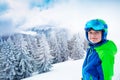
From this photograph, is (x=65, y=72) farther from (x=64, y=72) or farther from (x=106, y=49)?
(x=106, y=49)

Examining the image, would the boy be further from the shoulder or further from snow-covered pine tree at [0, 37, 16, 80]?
snow-covered pine tree at [0, 37, 16, 80]

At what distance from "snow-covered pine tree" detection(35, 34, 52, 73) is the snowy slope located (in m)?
0.09

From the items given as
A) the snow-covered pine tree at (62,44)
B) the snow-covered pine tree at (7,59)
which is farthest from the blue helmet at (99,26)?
the snow-covered pine tree at (62,44)

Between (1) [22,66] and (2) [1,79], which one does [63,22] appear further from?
(2) [1,79]

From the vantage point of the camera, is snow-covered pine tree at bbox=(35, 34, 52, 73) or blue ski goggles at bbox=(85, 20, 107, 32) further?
snow-covered pine tree at bbox=(35, 34, 52, 73)

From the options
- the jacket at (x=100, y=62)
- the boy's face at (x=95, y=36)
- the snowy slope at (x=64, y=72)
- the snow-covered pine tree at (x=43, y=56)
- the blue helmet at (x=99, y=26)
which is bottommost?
the snowy slope at (x=64, y=72)

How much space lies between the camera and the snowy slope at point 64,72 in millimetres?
3207

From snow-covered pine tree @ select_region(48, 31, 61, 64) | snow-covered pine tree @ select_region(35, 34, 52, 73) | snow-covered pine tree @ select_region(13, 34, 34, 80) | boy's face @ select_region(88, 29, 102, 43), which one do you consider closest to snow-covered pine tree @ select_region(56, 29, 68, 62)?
snow-covered pine tree @ select_region(48, 31, 61, 64)

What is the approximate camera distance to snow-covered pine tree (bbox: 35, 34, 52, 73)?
10.8 ft

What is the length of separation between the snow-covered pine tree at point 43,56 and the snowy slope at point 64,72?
0.29 feet

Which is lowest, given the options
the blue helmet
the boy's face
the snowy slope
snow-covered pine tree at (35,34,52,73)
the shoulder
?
the snowy slope

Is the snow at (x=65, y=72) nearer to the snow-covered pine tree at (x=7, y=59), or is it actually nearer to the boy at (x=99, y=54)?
the snow-covered pine tree at (x=7, y=59)

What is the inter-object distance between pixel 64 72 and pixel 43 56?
1.24 feet

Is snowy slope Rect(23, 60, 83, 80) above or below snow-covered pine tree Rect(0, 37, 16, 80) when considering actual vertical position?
A: below
